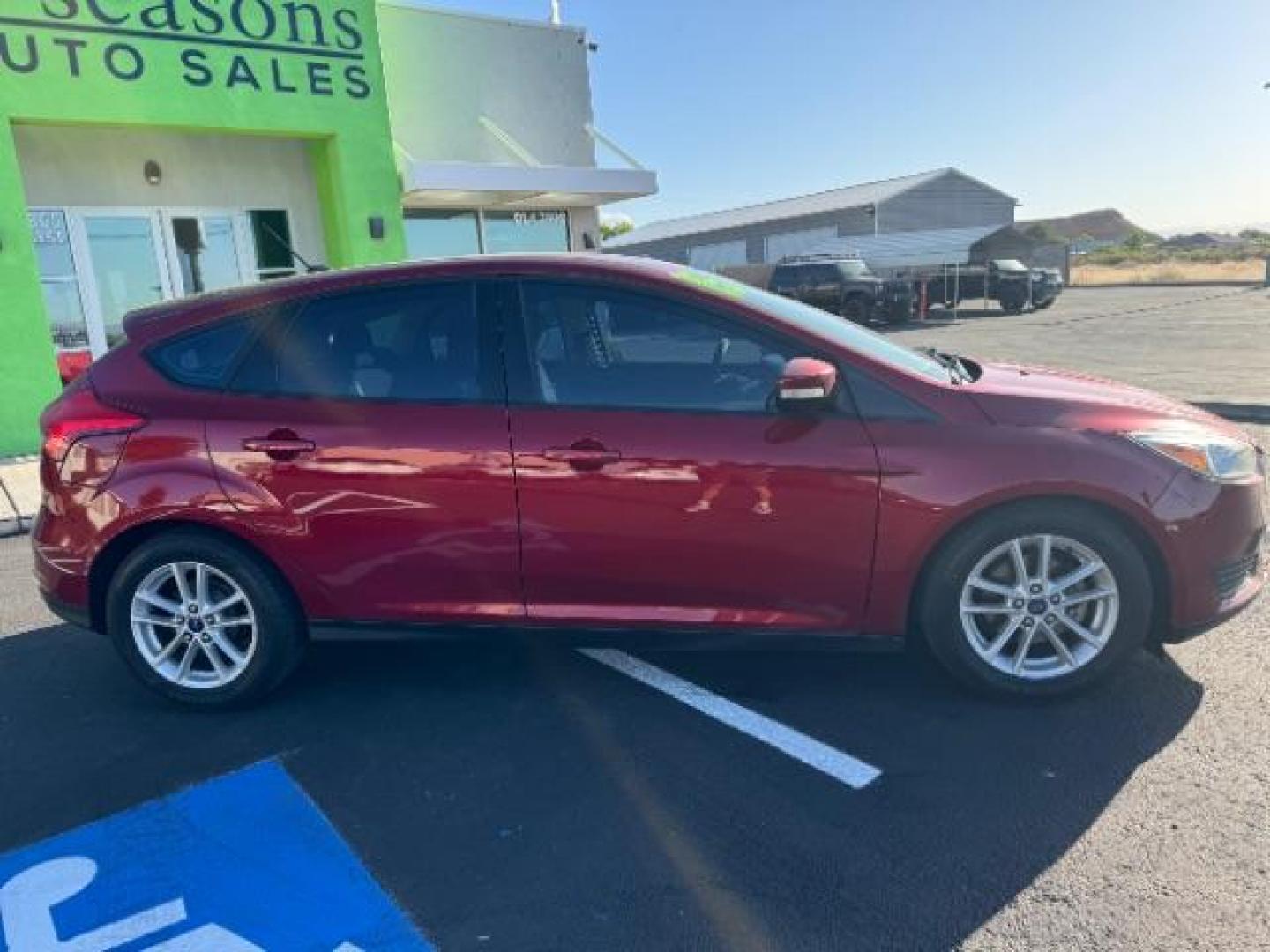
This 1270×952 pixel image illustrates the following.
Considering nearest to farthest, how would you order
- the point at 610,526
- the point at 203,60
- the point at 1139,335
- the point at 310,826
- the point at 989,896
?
the point at 989,896, the point at 310,826, the point at 610,526, the point at 203,60, the point at 1139,335

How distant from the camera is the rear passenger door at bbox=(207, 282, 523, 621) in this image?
322cm

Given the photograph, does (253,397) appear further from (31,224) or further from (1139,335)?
(1139,335)

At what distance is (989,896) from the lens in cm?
227

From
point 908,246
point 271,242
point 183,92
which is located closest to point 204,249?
point 271,242

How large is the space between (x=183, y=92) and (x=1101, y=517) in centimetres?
985

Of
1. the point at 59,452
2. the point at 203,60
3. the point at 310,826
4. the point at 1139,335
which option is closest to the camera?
the point at 310,826

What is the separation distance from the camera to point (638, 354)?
11.0 ft

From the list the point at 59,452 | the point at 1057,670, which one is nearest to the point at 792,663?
the point at 1057,670

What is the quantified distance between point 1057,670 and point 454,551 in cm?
226

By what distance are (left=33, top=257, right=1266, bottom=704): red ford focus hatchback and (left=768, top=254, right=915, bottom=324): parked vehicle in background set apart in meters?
20.0

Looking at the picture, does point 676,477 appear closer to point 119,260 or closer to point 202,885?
point 202,885

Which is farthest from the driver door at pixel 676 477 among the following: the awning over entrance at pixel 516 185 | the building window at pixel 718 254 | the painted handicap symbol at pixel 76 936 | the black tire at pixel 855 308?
the building window at pixel 718 254

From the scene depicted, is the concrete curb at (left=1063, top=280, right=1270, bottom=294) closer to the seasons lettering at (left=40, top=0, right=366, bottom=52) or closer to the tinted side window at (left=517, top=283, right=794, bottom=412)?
the seasons lettering at (left=40, top=0, right=366, bottom=52)

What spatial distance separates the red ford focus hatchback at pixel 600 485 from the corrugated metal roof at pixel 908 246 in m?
33.0
